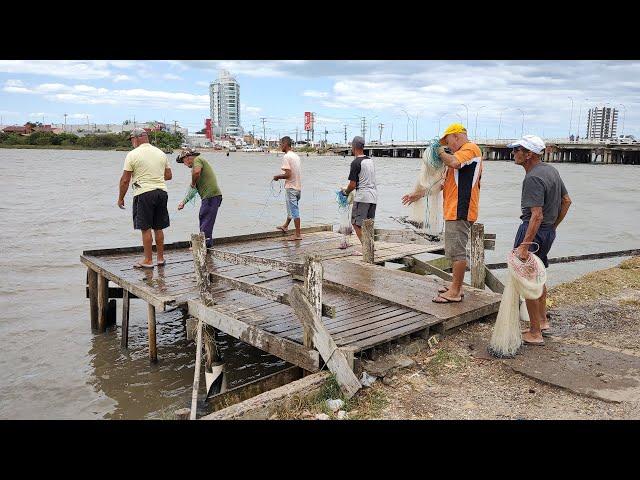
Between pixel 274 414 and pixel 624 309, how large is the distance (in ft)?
18.2

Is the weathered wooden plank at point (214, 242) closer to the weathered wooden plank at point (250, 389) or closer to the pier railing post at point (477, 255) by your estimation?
the pier railing post at point (477, 255)

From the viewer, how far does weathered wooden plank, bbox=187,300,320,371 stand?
209 inches

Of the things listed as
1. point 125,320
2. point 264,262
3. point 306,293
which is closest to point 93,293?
point 125,320

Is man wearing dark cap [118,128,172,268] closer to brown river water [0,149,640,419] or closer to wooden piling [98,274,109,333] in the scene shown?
wooden piling [98,274,109,333]

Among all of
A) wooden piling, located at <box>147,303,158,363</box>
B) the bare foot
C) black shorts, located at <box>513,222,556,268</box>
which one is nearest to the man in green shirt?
wooden piling, located at <box>147,303,158,363</box>

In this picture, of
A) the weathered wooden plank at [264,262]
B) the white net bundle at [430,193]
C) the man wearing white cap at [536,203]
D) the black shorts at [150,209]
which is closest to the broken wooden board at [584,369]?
the man wearing white cap at [536,203]

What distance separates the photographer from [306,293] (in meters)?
5.25

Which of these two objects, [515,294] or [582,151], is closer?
[515,294]

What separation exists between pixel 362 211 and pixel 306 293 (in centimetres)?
433

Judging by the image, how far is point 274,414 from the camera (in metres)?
4.59

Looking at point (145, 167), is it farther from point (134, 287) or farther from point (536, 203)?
point (536, 203)
